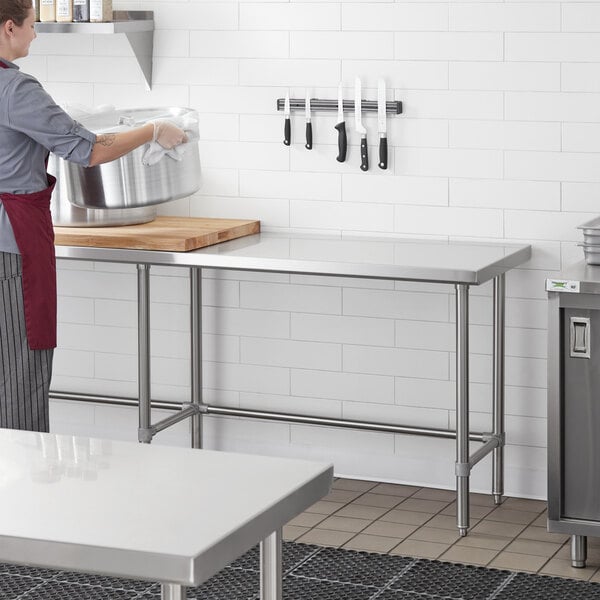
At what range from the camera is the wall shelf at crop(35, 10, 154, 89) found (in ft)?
14.6

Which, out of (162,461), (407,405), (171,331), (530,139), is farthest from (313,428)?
(162,461)

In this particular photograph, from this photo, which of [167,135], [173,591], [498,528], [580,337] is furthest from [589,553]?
[173,591]

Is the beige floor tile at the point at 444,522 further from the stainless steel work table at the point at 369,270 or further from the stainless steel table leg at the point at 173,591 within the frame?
the stainless steel table leg at the point at 173,591

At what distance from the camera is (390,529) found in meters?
4.15

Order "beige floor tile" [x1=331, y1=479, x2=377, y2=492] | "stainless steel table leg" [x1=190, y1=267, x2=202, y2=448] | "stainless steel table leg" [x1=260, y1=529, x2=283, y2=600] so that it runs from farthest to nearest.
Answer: "stainless steel table leg" [x1=190, y1=267, x2=202, y2=448] → "beige floor tile" [x1=331, y1=479, x2=377, y2=492] → "stainless steel table leg" [x1=260, y1=529, x2=283, y2=600]

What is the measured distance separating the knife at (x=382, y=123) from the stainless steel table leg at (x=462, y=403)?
0.70 metres

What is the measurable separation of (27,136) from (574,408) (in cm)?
182

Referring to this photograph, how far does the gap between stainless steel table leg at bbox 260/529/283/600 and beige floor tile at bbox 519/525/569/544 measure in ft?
6.82

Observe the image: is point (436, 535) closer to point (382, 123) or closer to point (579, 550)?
point (579, 550)

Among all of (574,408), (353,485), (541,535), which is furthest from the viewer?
(353,485)

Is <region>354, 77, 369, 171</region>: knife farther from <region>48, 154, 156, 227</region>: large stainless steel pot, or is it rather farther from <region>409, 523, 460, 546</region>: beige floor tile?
<region>409, 523, 460, 546</region>: beige floor tile

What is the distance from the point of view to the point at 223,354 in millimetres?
4852

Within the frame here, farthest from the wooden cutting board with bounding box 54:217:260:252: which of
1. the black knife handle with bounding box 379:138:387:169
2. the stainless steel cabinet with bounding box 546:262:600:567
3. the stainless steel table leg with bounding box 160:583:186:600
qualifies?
the stainless steel table leg with bounding box 160:583:186:600

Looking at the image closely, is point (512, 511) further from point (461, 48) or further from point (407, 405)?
point (461, 48)
